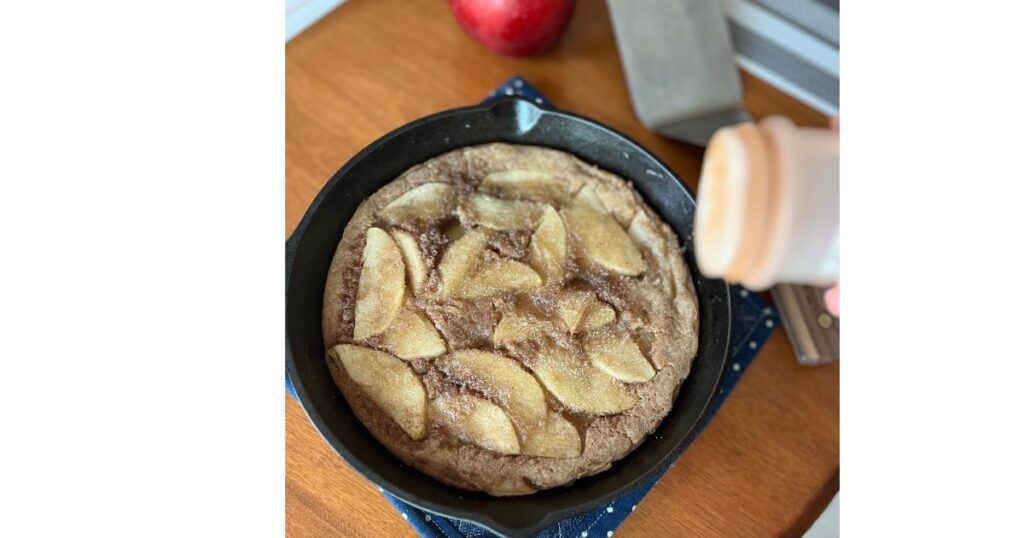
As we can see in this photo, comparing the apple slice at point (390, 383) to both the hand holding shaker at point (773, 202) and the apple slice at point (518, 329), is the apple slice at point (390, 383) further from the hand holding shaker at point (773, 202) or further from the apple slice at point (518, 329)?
the hand holding shaker at point (773, 202)

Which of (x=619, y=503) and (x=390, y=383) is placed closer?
(x=390, y=383)

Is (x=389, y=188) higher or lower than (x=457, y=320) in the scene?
higher

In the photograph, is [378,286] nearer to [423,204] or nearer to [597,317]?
[423,204]

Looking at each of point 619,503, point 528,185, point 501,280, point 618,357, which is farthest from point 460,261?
point 619,503

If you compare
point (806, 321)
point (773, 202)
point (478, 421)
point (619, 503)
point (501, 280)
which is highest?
point (773, 202)

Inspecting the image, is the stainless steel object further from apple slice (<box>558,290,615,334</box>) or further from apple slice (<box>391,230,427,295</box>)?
apple slice (<box>391,230,427,295</box>)
